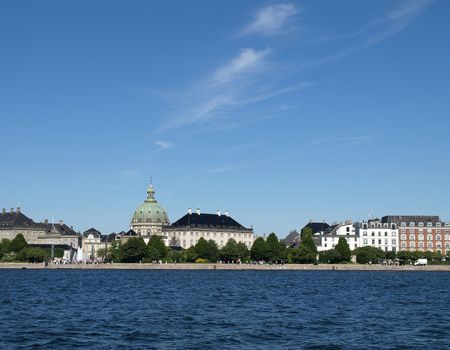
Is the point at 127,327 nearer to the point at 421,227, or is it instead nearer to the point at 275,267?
the point at 275,267

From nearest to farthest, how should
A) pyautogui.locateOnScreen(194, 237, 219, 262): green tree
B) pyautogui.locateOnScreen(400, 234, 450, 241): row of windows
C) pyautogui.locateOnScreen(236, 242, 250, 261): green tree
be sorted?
pyautogui.locateOnScreen(236, 242, 250, 261): green tree → pyautogui.locateOnScreen(194, 237, 219, 262): green tree → pyautogui.locateOnScreen(400, 234, 450, 241): row of windows

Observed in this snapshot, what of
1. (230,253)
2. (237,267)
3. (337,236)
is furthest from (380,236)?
(237,267)

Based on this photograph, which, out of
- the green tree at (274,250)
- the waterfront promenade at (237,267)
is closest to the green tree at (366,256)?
the waterfront promenade at (237,267)

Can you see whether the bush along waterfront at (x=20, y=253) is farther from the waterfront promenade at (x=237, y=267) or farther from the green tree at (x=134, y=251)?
the green tree at (x=134, y=251)

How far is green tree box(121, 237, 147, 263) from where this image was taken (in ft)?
463

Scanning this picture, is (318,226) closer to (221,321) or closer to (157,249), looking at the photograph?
(157,249)

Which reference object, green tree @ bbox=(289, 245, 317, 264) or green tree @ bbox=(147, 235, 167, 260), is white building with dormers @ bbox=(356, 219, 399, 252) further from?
green tree @ bbox=(147, 235, 167, 260)

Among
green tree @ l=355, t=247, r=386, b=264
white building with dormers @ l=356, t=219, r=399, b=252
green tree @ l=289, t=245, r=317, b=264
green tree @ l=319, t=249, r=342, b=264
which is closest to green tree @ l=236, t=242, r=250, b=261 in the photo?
green tree @ l=289, t=245, r=317, b=264

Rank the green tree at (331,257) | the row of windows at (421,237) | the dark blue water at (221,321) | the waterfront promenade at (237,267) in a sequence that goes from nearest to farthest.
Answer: the dark blue water at (221,321) < the waterfront promenade at (237,267) < the green tree at (331,257) < the row of windows at (421,237)

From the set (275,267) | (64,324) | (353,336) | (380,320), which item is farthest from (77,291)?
(275,267)

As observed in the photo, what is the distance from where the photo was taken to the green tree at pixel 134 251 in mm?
141125

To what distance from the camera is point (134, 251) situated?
141 m

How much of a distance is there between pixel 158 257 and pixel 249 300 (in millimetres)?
92506

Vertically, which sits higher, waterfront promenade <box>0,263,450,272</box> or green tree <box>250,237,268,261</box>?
green tree <box>250,237,268,261</box>
